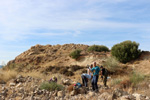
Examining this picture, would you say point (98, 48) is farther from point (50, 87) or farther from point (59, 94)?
point (59, 94)

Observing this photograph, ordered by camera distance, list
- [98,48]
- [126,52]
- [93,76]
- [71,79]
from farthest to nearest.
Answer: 1. [98,48]
2. [126,52]
3. [71,79]
4. [93,76]

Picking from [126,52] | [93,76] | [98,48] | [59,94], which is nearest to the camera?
[59,94]

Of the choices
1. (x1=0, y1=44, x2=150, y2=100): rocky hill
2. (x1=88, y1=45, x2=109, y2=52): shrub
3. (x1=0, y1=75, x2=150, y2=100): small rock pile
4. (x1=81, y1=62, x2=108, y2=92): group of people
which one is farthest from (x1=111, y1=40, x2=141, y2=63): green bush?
(x1=0, y1=75, x2=150, y2=100): small rock pile

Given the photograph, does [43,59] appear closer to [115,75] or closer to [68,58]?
[68,58]

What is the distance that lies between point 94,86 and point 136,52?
16286 millimetres

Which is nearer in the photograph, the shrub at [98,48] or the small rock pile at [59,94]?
the small rock pile at [59,94]

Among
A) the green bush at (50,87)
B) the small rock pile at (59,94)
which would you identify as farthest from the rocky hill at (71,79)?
the green bush at (50,87)

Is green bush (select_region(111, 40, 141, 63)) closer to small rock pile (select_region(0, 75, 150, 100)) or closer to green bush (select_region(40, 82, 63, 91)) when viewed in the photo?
small rock pile (select_region(0, 75, 150, 100))

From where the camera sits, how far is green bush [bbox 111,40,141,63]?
74.6ft

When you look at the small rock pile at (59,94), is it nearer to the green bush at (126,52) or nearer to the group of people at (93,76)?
the group of people at (93,76)

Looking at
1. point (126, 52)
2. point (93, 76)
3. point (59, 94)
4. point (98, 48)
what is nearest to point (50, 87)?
point (59, 94)

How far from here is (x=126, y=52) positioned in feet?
75.6

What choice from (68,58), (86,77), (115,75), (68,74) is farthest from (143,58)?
(86,77)

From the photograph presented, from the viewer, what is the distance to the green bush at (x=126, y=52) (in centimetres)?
2273
